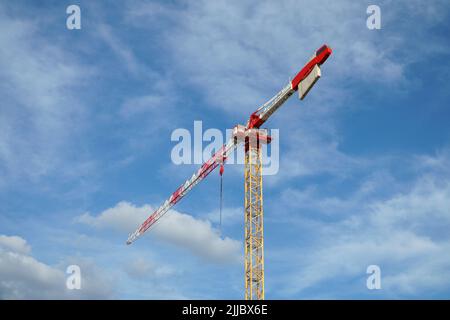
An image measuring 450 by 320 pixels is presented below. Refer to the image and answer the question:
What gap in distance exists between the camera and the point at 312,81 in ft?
243

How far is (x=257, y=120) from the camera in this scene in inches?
3497

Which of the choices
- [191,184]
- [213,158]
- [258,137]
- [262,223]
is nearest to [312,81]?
[258,137]

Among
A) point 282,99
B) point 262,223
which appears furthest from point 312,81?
point 262,223

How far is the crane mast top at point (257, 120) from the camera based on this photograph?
7338cm

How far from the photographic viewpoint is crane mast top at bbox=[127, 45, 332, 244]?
7338 centimetres
